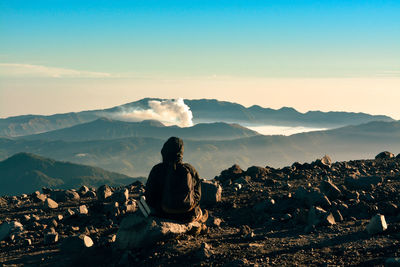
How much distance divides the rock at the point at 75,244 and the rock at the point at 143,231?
125 cm

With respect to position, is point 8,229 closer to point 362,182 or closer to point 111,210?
point 111,210

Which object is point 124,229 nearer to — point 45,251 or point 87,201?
point 45,251

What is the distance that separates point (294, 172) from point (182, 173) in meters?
12.8

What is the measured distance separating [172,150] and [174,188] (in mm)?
1265

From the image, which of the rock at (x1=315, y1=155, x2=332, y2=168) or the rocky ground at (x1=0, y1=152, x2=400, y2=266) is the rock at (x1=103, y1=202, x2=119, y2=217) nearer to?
the rocky ground at (x1=0, y1=152, x2=400, y2=266)

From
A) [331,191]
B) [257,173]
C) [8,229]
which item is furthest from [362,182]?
[8,229]

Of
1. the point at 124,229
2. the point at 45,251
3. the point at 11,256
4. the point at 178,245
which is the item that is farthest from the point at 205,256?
the point at 11,256

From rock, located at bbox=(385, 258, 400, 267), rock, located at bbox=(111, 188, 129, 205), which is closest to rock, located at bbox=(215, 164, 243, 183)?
rock, located at bbox=(111, 188, 129, 205)

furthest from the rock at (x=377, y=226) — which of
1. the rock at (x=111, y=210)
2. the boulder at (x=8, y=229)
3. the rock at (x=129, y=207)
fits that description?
the boulder at (x=8, y=229)

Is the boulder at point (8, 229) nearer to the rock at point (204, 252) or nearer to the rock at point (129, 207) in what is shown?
the rock at point (129, 207)

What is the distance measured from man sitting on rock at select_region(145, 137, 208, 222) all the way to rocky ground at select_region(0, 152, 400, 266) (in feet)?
2.16

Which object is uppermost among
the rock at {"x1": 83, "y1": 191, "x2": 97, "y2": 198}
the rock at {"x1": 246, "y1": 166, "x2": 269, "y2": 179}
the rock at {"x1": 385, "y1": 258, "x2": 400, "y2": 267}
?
the rock at {"x1": 246, "y1": 166, "x2": 269, "y2": 179}

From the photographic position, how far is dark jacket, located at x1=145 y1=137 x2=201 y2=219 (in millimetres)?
12328

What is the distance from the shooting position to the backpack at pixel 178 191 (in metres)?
12.3
